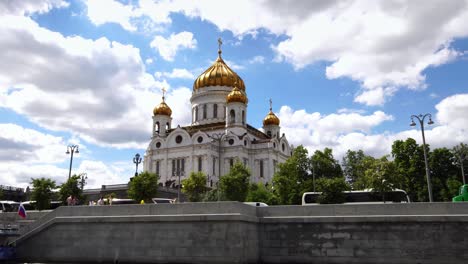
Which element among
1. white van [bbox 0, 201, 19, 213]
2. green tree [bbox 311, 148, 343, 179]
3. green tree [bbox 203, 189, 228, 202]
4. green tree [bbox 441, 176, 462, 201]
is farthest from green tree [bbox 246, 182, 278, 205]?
white van [bbox 0, 201, 19, 213]

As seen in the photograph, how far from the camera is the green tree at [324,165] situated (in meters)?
43.8

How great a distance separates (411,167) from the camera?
42938 mm

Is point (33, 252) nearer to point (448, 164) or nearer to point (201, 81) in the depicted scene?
point (448, 164)

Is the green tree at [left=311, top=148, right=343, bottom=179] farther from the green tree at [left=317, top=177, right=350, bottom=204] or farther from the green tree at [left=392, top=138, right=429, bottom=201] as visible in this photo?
the green tree at [left=317, top=177, right=350, bottom=204]


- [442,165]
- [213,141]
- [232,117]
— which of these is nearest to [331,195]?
[442,165]

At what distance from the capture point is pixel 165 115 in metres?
70.6

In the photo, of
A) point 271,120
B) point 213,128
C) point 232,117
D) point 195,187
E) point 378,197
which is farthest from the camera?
point 271,120

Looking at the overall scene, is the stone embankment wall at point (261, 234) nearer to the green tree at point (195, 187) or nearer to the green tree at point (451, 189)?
the green tree at point (451, 189)

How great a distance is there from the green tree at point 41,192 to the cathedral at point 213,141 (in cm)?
2508

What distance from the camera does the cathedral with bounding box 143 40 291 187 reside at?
6275 centimetres

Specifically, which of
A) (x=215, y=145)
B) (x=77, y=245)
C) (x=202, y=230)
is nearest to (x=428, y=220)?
(x=202, y=230)

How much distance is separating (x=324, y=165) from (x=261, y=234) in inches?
927

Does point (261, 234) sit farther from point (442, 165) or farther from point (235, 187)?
point (442, 165)

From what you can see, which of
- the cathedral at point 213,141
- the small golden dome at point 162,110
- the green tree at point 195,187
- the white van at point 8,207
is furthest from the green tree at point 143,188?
the small golden dome at point 162,110
